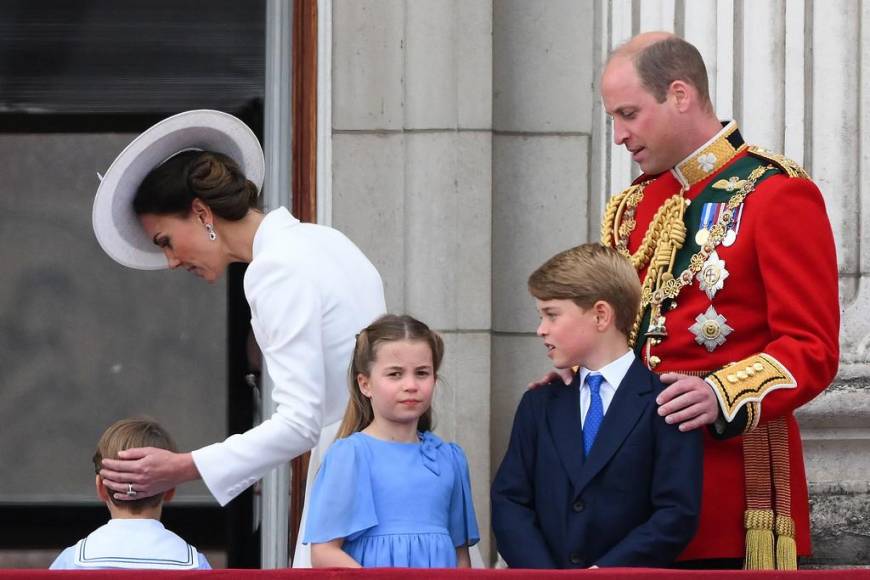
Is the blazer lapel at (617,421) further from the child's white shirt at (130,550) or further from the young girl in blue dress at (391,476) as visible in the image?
the child's white shirt at (130,550)

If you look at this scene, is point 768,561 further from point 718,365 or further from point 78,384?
point 78,384

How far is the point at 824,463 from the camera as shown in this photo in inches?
209

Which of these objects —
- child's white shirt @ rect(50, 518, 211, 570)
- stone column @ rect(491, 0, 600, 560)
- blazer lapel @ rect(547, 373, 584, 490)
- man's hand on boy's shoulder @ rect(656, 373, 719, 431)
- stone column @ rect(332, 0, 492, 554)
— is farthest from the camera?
stone column @ rect(491, 0, 600, 560)

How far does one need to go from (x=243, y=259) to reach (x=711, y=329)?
1.02m

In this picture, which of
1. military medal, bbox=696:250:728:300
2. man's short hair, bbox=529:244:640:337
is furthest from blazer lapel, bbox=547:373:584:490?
military medal, bbox=696:250:728:300

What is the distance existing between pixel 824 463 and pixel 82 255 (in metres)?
3.30

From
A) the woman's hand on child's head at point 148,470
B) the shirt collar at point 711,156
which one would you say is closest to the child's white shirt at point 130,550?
the woman's hand on child's head at point 148,470

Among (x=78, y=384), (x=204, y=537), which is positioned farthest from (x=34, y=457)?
(x=204, y=537)

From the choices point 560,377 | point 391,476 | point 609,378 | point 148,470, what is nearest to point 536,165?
point 560,377

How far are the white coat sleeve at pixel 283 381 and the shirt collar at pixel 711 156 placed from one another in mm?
798

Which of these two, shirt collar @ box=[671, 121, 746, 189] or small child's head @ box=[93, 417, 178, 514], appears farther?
small child's head @ box=[93, 417, 178, 514]

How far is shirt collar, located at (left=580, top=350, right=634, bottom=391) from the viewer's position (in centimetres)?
380

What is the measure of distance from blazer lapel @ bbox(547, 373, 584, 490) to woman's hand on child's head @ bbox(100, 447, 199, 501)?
0.72 m

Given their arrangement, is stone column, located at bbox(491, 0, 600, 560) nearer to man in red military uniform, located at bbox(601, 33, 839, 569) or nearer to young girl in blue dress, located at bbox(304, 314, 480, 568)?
man in red military uniform, located at bbox(601, 33, 839, 569)
